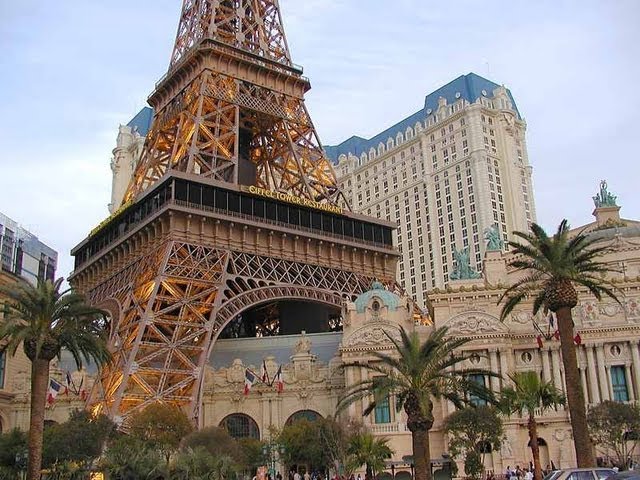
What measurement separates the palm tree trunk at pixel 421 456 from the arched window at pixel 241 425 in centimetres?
2803

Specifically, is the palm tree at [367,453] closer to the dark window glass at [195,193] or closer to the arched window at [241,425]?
the arched window at [241,425]

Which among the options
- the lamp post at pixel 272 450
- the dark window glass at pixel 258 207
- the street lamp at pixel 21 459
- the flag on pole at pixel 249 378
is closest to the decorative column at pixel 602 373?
the lamp post at pixel 272 450

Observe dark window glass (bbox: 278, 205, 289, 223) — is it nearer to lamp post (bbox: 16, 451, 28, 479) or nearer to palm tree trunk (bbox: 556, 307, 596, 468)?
lamp post (bbox: 16, 451, 28, 479)

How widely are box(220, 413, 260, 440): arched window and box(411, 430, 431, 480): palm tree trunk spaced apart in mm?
28031

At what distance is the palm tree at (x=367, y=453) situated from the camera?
45.9 meters

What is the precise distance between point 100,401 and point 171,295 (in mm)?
9133

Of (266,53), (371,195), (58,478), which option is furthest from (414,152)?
(58,478)

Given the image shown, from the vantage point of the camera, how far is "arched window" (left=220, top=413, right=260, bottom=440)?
199 feet

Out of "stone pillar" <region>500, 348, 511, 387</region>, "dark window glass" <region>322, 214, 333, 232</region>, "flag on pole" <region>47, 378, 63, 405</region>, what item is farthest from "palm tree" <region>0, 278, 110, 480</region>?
"dark window glass" <region>322, 214, 333, 232</region>

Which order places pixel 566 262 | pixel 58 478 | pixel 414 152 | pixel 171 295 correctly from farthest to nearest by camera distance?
pixel 414 152
pixel 171 295
pixel 58 478
pixel 566 262

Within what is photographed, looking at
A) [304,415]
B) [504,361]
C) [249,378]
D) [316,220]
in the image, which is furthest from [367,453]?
[316,220]

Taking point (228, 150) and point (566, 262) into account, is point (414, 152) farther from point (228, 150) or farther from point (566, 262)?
point (566, 262)

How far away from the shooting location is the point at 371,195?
160m

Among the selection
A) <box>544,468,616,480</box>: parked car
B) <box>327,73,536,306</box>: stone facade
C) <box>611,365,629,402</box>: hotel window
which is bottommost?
<box>544,468,616,480</box>: parked car
